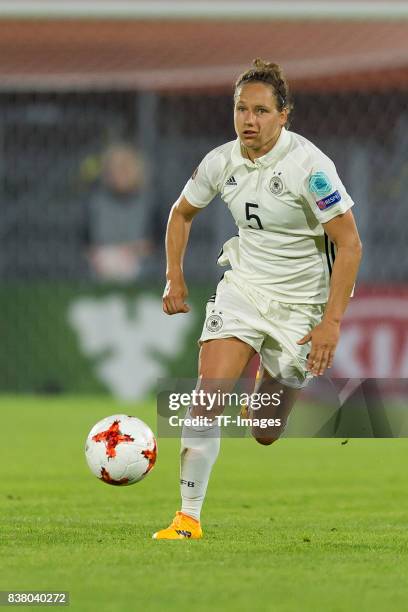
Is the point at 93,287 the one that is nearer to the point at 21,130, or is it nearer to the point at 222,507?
the point at 21,130

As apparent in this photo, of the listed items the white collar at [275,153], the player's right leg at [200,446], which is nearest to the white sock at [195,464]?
the player's right leg at [200,446]

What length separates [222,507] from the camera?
8164 millimetres

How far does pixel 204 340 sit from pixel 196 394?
31 cm

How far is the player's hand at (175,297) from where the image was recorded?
22.6 feet

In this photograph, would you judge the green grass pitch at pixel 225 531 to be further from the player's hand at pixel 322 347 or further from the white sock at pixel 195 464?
the player's hand at pixel 322 347

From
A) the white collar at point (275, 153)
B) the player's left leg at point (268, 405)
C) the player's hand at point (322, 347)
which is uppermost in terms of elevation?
the white collar at point (275, 153)

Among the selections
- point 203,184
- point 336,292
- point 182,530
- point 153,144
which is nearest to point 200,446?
point 182,530

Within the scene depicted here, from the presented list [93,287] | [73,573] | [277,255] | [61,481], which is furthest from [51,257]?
[73,573]

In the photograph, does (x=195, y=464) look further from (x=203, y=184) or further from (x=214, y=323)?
(x=203, y=184)

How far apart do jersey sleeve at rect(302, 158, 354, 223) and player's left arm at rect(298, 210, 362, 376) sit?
0.04 meters

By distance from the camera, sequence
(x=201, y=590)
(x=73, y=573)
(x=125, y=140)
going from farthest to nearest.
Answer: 1. (x=125, y=140)
2. (x=73, y=573)
3. (x=201, y=590)

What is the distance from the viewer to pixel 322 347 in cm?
645

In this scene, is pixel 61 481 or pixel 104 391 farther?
pixel 104 391

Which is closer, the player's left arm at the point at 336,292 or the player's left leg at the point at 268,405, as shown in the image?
the player's left arm at the point at 336,292
